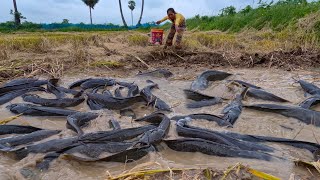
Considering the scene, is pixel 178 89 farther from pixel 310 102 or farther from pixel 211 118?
pixel 310 102

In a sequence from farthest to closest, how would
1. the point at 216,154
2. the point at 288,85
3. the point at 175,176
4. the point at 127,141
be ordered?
the point at 288,85, the point at 127,141, the point at 216,154, the point at 175,176

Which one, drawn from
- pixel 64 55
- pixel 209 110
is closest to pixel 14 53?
pixel 64 55

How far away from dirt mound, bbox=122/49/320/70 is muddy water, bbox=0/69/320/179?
631 mm

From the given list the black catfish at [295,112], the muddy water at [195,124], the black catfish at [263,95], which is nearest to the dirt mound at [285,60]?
the muddy water at [195,124]

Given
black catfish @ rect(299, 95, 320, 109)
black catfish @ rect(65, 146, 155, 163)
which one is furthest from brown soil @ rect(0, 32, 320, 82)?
black catfish @ rect(65, 146, 155, 163)

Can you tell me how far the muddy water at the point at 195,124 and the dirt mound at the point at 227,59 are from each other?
2.07 ft

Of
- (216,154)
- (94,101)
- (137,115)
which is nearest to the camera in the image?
(216,154)

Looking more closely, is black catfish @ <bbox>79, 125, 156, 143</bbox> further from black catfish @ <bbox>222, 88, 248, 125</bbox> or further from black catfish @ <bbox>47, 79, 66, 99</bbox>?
black catfish @ <bbox>47, 79, 66, 99</bbox>

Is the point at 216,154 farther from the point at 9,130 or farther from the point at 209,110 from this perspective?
the point at 9,130

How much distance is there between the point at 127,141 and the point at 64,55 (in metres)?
5.89

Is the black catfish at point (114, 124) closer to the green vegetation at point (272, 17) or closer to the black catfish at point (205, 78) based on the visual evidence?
the black catfish at point (205, 78)

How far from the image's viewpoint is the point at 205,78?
6.02 m

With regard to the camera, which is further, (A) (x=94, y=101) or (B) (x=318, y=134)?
(A) (x=94, y=101)

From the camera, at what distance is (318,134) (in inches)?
144
